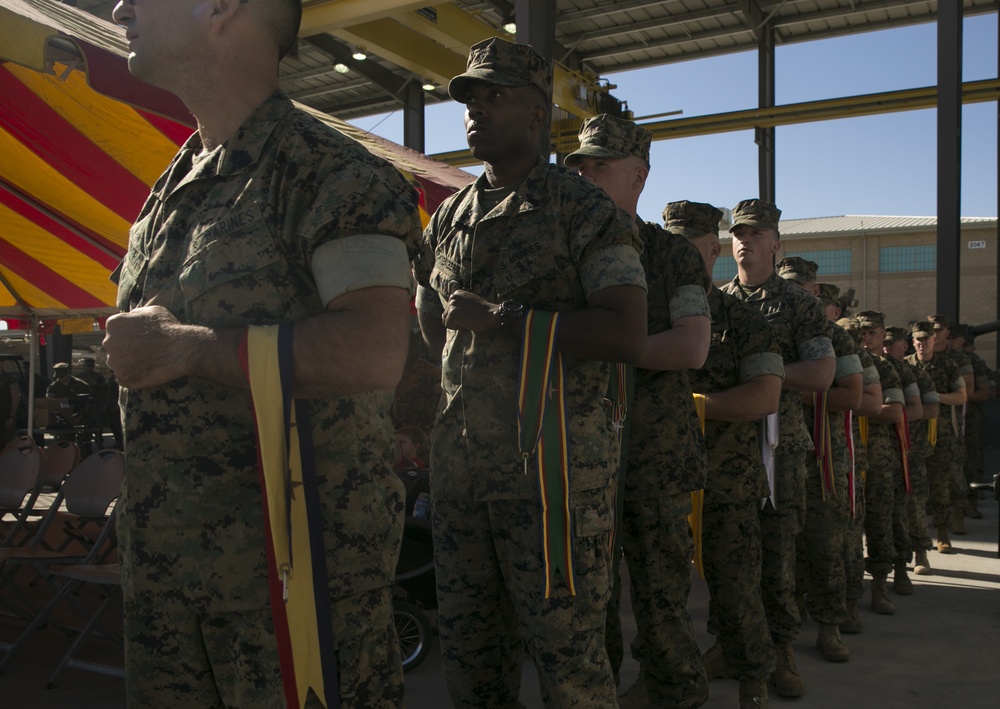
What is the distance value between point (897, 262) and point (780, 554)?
47.6 meters

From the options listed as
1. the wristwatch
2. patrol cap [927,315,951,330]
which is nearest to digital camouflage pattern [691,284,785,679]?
the wristwatch

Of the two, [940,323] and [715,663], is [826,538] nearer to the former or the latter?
[715,663]

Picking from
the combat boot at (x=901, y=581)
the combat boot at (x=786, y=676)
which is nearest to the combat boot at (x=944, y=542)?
the combat boot at (x=901, y=581)

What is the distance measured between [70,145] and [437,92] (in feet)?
52.7

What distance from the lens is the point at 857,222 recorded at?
50.3 meters

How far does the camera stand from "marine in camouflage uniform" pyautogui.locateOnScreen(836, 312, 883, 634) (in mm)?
5453

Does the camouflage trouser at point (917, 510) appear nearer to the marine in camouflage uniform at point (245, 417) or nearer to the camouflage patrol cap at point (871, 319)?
the camouflage patrol cap at point (871, 319)

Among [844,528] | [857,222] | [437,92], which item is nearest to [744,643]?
[844,528]

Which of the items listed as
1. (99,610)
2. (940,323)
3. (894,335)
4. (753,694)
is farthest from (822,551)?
(940,323)

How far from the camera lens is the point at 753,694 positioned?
373 cm

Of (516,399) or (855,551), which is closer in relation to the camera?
(516,399)

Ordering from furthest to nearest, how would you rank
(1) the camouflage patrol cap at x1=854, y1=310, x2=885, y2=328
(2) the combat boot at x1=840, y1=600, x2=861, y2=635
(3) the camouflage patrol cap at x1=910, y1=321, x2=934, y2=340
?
(3) the camouflage patrol cap at x1=910, y1=321, x2=934, y2=340, (1) the camouflage patrol cap at x1=854, y1=310, x2=885, y2=328, (2) the combat boot at x1=840, y1=600, x2=861, y2=635

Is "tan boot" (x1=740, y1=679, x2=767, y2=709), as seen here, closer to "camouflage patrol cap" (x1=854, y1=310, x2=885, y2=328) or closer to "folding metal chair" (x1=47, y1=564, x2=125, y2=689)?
"folding metal chair" (x1=47, y1=564, x2=125, y2=689)

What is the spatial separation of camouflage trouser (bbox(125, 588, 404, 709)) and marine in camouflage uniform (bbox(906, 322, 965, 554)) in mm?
8019
